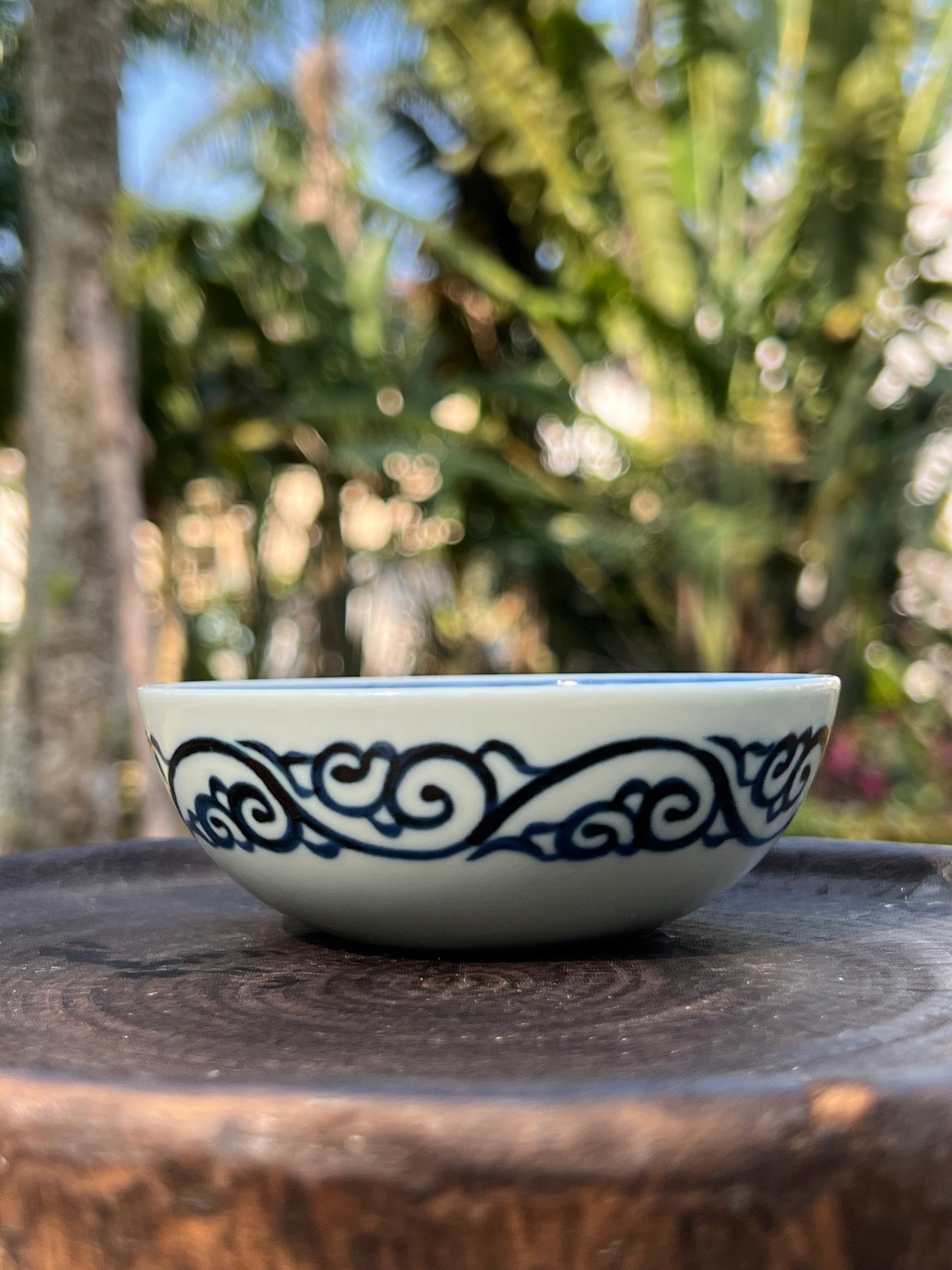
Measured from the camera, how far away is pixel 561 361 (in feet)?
12.7

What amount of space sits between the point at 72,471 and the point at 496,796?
7.82 feet

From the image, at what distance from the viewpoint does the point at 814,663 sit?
12.6 feet

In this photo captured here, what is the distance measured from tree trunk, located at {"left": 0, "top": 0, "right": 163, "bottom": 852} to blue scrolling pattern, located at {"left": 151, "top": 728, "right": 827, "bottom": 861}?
88.8 inches

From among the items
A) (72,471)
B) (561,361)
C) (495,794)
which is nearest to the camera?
(495,794)

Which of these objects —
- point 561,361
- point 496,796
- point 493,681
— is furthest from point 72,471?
point 496,796

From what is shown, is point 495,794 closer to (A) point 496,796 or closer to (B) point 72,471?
(A) point 496,796

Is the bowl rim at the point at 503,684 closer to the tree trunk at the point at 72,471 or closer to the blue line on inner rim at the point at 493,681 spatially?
the blue line on inner rim at the point at 493,681

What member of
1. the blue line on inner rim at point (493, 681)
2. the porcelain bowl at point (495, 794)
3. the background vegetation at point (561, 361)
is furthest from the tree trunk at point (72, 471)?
the porcelain bowl at point (495, 794)

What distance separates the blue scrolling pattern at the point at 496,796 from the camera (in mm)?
357

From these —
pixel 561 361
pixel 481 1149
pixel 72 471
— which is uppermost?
pixel 561 361

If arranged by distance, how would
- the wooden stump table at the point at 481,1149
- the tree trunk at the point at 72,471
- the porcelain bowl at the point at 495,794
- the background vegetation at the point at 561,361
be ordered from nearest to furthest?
the wooden stump table at the point at 481,1149
the porcelain bowl at the point at 495,794
the tree trunk at the point at 72,471
the background vegetation at the point at 561,361

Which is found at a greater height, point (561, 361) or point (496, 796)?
point (561, 361)

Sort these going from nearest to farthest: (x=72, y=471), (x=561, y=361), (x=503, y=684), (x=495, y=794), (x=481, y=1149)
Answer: (x=481, y=1149), (x=495, y=794), (x=503, y=684), (x=72, y=471), (x=561, y=361)

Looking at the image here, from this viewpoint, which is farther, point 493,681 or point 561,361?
point 561,361
